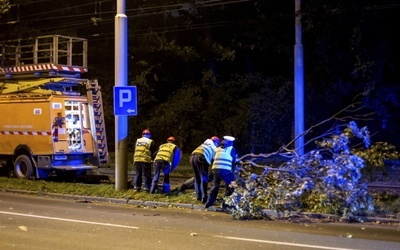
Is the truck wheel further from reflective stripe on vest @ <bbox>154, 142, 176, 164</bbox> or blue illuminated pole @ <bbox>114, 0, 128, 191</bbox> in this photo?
reflective stripe on vest @ <bbox>154, 142, 176, 164</bbox>

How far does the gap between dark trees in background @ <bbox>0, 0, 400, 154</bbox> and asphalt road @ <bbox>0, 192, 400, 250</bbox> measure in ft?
37.4

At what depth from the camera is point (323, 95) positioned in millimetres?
24906

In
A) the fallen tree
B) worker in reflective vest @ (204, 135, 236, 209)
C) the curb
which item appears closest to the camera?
the curb

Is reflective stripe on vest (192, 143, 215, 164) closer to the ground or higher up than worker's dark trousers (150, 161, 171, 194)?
higher up

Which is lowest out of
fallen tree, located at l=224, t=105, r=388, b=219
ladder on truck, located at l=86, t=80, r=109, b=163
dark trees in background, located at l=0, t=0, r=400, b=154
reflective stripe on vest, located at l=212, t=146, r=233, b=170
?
fallen tree, located at l=224, t=105, r=388, b=219

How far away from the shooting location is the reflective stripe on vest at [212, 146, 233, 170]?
41.3 feet

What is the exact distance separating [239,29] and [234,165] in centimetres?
1561

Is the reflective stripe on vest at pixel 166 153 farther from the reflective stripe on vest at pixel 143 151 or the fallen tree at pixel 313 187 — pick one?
the fallen tree at pixel 313 187

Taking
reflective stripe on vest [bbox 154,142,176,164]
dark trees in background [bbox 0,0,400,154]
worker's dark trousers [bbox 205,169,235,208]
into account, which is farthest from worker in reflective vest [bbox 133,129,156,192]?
dark trees in background [bbox 0,0,400,154]

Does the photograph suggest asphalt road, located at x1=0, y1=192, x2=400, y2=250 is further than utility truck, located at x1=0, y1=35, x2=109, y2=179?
No

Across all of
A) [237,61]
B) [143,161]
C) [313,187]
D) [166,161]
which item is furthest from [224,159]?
[237,61]

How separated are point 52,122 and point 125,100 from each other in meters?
3.95

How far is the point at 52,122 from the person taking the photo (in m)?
17.9

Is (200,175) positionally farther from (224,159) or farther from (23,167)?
(23,167)
